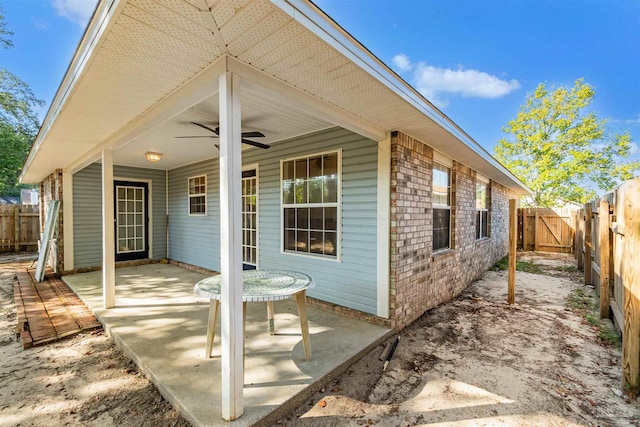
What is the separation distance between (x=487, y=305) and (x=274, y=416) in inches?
162

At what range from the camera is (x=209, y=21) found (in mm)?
1447

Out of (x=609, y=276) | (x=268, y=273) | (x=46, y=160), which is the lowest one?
(x=609, y=276)

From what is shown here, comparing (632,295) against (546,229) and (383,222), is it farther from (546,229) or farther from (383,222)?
(546,229)

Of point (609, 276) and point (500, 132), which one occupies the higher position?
point (500, 132)

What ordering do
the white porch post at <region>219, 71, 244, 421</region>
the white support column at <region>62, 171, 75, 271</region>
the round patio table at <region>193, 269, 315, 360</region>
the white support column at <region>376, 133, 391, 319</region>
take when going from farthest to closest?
the white support column at <region>62, 171, 75, 271</region> → the white support column at <region>376, 133, 391, 319</region> → the round patio table at <region>193, 269, 315, 360</region> → the white porch post at <region>219, 71, 244, 421</region>

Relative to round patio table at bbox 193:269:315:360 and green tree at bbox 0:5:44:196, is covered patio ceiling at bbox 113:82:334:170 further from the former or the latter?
green tree at bbox 0:5:44:196

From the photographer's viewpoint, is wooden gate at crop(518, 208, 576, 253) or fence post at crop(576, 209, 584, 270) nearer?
fence post at crop(576, 209, 584, 270)

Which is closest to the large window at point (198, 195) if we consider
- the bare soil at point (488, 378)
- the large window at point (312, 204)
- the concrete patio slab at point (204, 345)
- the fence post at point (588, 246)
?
the concrete patio slab at point (204, 345)

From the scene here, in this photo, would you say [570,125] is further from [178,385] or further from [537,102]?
[178,385]

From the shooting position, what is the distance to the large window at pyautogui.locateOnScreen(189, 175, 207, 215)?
21.2 ft

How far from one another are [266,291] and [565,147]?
67.2 ft

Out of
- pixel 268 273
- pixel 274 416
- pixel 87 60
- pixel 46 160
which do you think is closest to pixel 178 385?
pixel 274 416

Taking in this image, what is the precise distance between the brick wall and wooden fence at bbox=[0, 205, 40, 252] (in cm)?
1305

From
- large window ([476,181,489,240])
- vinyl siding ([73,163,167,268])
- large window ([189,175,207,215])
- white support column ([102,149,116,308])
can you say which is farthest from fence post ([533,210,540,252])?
vinyl siding ([73,163,167,268])
